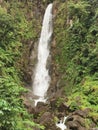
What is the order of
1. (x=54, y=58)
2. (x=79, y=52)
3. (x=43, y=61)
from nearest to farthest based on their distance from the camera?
(x=79, y=52) → (x=54, y=58) → (x=43, y=61)

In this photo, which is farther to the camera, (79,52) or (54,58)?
(54,58)

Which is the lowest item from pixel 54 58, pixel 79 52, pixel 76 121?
pixel 76 121

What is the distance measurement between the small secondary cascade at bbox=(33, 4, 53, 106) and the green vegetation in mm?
1188

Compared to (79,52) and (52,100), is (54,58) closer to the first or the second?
(79,52)

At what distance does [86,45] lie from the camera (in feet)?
87.0

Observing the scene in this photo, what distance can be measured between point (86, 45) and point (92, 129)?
445 inches

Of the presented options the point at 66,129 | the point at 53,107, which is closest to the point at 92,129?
A: the point at 66,129

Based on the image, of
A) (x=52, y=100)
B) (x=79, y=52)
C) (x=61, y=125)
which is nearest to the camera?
(x=61, y=125)

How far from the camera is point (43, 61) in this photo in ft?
104

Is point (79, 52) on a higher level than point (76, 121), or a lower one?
higher

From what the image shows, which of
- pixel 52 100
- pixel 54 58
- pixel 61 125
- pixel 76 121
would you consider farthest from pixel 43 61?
pixel 76 121

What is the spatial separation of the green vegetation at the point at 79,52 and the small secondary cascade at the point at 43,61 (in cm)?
119

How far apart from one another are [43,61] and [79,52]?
5.17m

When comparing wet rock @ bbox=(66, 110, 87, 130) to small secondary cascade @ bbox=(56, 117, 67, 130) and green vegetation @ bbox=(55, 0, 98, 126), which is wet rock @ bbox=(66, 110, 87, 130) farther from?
green vegetation @ bbox=(55, 0, 98, 126)
